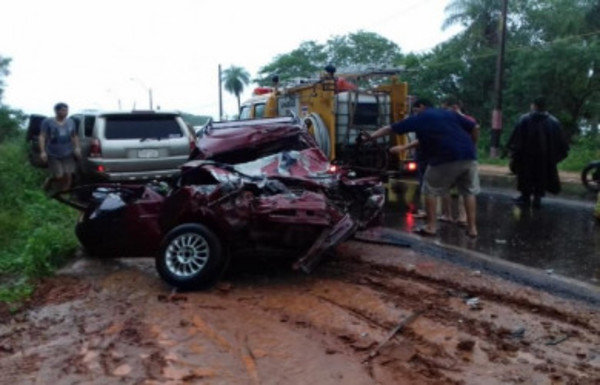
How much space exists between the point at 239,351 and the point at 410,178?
32.7 ft

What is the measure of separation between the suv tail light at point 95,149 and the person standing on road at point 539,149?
6690mm

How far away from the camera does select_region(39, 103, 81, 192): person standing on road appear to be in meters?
8.91

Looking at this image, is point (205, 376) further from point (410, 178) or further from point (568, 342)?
point (410, 178)

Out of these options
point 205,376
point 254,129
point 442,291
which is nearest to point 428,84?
point 254,129

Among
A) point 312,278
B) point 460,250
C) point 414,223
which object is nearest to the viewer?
point 312,278

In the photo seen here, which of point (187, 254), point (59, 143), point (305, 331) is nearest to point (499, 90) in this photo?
point (59, 143)

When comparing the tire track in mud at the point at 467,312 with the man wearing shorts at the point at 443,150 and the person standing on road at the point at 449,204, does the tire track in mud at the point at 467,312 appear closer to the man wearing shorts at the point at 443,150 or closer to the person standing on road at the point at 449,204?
the man wearing shorts at the point at 443,150

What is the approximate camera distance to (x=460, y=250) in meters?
6.27

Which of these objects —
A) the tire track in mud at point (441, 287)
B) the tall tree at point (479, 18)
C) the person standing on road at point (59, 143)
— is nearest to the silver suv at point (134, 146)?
the person standing on road at point (59, 143)

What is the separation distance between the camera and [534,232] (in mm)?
7180

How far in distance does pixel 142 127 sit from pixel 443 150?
5.34m

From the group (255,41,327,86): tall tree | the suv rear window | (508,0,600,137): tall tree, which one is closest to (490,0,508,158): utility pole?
(508,0,600,137): tall tree

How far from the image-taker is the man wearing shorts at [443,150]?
6.63 meters

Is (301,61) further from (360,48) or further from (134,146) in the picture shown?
(134,146)
